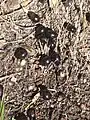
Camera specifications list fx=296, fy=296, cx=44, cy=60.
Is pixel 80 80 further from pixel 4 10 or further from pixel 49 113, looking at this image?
pixel 4 10

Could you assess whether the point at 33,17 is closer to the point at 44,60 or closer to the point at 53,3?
the point at 53,3

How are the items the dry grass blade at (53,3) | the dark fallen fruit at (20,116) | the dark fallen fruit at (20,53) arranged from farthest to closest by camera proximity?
the dry grass blade at (53,3) < the dark fallen fruit at (20,53) < the dark fallen fruit at (20,116)

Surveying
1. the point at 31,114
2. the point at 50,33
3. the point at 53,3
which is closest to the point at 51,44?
the point at 50,33

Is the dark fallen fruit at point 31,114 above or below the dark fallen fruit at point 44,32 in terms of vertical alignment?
below

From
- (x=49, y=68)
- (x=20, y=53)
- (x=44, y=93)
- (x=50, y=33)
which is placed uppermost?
(x=50, y=33)

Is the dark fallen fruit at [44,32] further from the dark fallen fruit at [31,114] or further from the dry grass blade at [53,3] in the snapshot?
the dark fallen fruit at [31,114]

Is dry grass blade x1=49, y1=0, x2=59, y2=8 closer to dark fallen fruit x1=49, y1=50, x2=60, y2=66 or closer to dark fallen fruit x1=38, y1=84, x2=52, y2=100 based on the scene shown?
dark fallen fruit x1=49, y1=50, x2=60, y2=66

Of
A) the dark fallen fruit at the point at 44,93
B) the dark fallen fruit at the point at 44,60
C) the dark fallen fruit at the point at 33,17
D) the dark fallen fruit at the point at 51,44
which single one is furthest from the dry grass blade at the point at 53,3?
the dark fallen fruit at the point at 44,93
